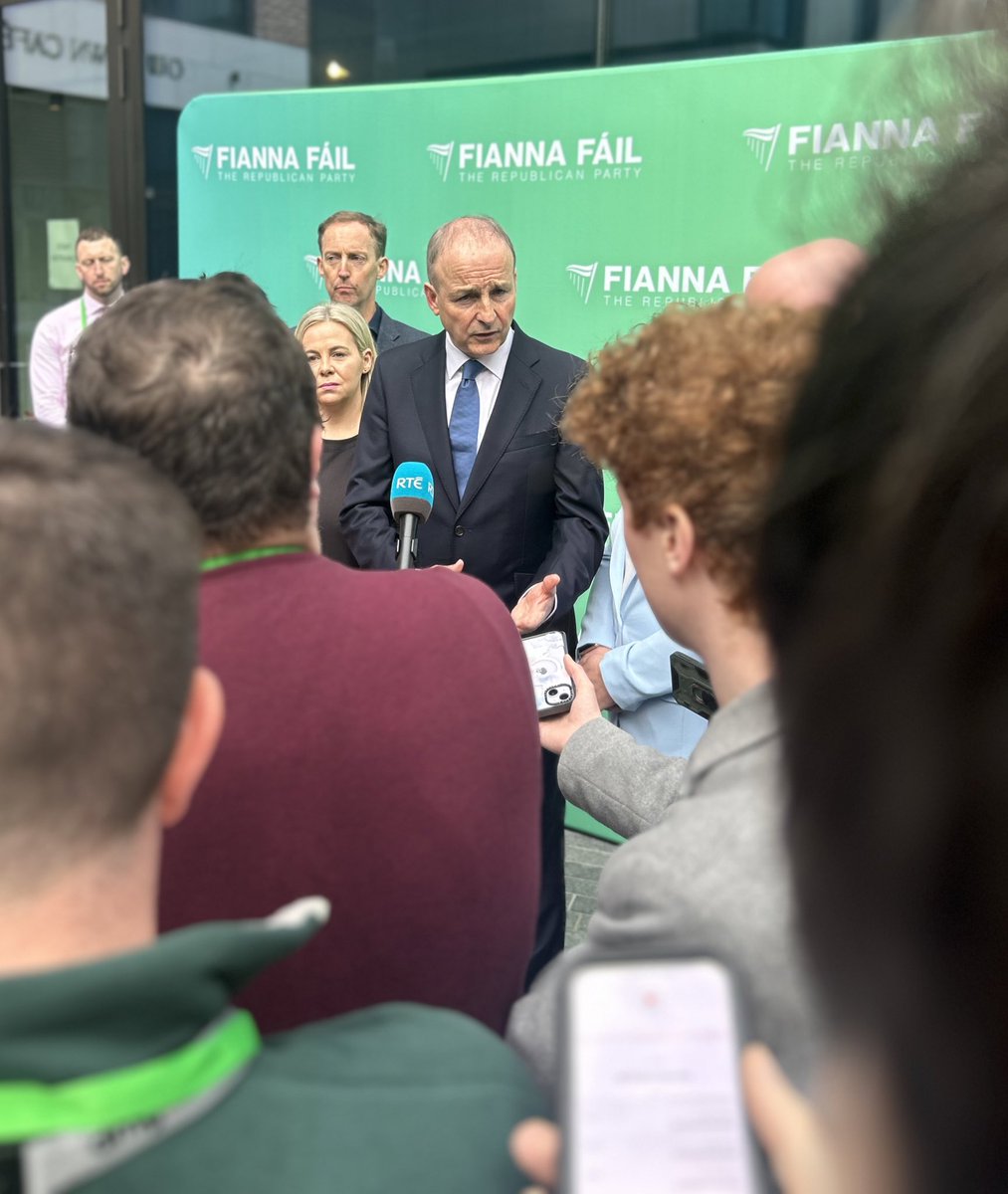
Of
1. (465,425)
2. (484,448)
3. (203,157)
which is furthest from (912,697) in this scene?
(203,157)

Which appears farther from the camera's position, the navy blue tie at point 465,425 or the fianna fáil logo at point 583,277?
the fianna fáil logo at point 583,277

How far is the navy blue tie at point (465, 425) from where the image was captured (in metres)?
4.07

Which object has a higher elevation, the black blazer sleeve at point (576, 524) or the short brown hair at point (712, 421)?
the short brown hair at point (712, 421)

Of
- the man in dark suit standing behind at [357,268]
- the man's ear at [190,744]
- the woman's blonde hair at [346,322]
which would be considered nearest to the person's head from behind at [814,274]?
the man's ear at [190,744]

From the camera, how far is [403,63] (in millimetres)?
6777

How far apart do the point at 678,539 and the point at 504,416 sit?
2.72 meters

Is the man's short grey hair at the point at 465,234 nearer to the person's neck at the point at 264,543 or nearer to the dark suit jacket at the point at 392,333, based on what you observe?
the dark suit jacket at the point at 392,333

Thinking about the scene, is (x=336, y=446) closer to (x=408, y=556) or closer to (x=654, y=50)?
(x=408, y=556)

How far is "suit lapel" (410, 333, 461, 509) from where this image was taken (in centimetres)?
402

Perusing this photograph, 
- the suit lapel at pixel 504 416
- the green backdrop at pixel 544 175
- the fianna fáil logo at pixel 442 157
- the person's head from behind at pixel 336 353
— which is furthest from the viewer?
the fianna fáil logo at pixel 442 157

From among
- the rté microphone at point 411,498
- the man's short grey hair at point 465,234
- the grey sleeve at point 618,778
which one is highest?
the man's short grey hair at point 465,234

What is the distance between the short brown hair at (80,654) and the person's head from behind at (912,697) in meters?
0.50

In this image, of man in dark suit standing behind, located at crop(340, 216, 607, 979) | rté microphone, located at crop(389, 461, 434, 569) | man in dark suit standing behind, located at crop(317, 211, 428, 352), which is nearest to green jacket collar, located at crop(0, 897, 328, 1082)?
rté microphone, located at crop(389, 461, 434, 569)

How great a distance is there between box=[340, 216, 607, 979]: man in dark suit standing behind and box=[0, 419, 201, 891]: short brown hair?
2888mm
